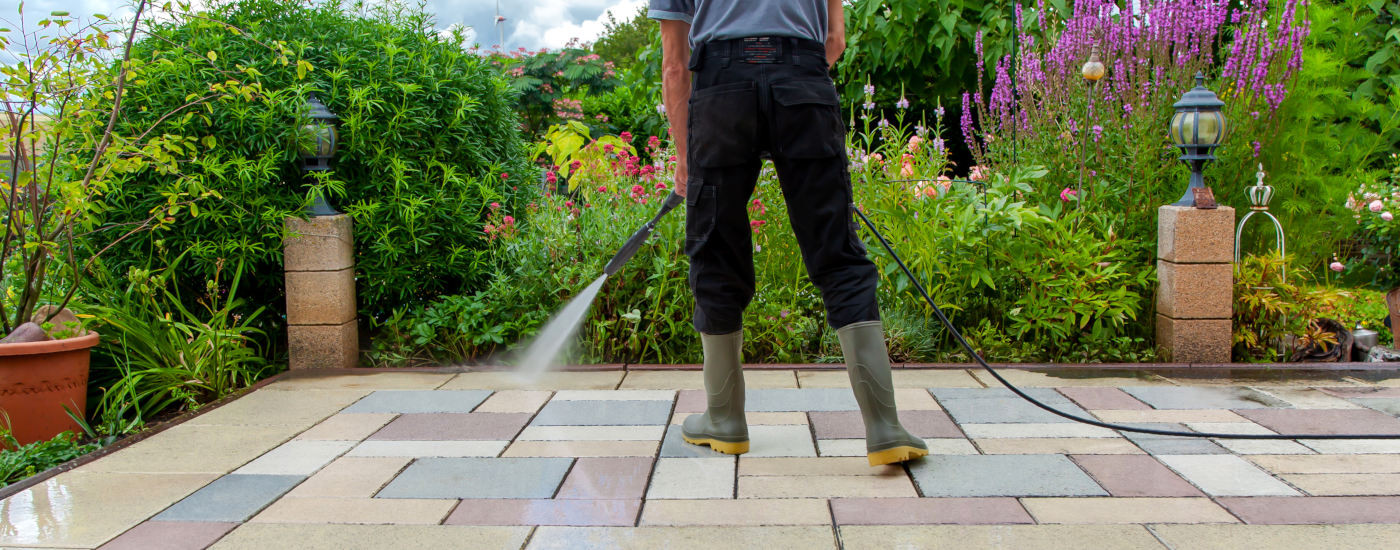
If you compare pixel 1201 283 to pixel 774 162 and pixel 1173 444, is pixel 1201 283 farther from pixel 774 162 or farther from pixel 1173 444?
pixel 774 162

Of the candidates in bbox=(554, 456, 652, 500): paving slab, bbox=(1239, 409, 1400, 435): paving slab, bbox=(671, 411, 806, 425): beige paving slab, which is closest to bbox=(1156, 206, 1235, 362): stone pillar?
bbox=(1239, 409, 1400, 435): paving slab

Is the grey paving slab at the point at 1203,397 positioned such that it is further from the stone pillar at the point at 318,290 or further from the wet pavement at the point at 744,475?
the stone pillar at the point at 318,290

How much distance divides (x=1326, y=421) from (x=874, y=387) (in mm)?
1563

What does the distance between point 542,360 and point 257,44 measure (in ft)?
5.99

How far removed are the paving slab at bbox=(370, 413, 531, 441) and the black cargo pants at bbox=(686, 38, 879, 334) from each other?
85 cm

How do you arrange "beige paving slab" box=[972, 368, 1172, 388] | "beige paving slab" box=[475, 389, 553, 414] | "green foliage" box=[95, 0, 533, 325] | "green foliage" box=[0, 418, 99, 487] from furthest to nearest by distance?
"green foliage" box=[95, 0, 533, 325] < "beige paving slab" box=[972, 368, 1172, 388] < "beige paving slab" box=[475, 389, 553, 414] < "green foliage" box=[0, 418, 99, 487]

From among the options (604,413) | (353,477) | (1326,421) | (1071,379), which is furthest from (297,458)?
(1326,421)

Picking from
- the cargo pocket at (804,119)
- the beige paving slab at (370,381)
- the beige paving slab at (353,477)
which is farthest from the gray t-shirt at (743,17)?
the beige paving slab at (370,381)

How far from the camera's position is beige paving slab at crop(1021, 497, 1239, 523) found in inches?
81.4

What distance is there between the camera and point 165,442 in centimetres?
282

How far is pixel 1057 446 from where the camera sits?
2641mm

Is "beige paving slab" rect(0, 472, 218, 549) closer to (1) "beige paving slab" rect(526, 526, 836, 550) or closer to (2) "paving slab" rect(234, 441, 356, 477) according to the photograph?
(2) "paving slab" rect(234, 441, 356, 477)

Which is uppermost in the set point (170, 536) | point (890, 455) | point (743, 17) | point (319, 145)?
point (743, 17)

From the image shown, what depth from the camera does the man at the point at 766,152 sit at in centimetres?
230
